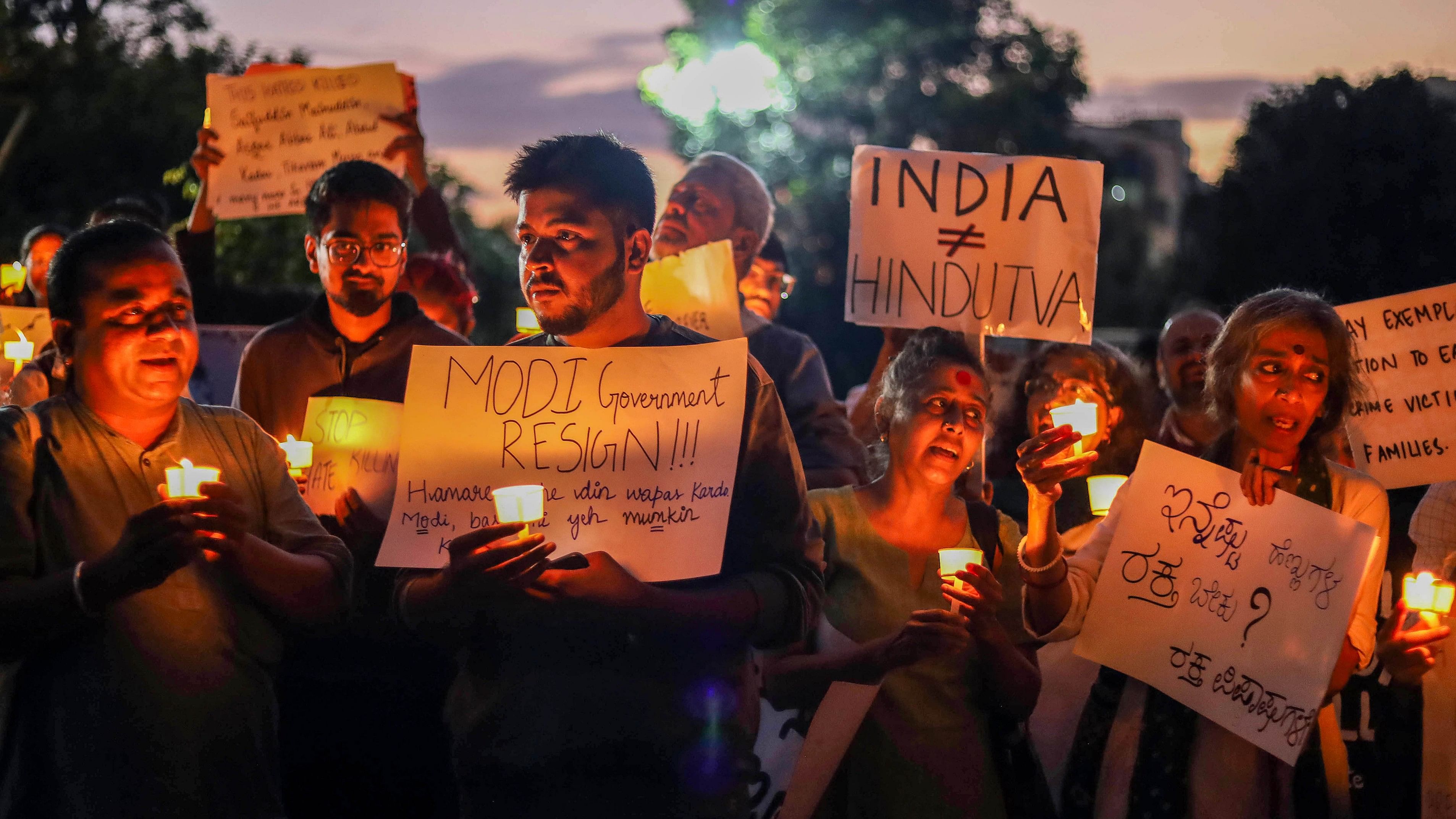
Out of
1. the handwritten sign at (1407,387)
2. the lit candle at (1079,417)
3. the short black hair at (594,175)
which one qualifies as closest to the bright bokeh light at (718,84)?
the handwritten sign at (1407,387)

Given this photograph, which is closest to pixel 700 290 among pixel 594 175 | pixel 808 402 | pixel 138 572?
pixel 808 402

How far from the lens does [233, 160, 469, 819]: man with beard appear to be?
3.86 metres

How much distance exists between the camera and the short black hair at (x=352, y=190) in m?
3.93

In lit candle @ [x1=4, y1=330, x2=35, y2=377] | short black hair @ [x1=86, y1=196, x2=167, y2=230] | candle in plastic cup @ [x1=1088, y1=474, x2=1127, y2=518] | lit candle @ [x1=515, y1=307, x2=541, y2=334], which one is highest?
short black hair @ [x1=86, y1=196, x2=167, y2=230]

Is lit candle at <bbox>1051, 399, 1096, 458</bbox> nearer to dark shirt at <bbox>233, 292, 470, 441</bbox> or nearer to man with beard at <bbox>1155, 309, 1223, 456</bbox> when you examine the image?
man with beard at <bbox>1155, 309, 1223, 456</bbox>

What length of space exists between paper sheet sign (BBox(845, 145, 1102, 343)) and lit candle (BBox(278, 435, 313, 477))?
1.78 meters

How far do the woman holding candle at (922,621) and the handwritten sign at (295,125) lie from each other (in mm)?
3078

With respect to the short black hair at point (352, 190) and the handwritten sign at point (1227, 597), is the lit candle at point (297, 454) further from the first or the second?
the handwritten sign at point (1227, 597)

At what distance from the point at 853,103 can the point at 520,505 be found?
2917cm

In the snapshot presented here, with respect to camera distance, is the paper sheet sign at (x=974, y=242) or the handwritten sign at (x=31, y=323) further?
the handwritten sign at (x=31, y=323)

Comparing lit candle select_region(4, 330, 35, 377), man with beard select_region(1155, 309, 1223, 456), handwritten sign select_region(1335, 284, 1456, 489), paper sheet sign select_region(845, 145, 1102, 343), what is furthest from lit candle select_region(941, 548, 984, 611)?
lit candle select_region(4, 330, 35, 377)

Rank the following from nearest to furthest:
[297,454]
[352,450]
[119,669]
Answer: [119,669] → [297,454] → [352,450]

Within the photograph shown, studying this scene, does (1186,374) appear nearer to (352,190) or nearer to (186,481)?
(352,190)

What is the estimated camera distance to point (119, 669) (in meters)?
2.53
